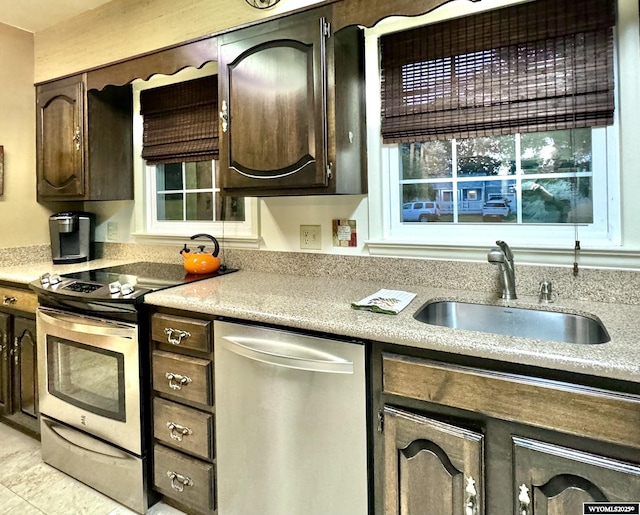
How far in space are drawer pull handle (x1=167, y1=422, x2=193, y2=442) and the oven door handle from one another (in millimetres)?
384

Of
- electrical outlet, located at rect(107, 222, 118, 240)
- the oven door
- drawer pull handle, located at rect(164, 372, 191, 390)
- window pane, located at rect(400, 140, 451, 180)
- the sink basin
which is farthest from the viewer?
electrical outlet, located at rect(107, 222, 118, 240)

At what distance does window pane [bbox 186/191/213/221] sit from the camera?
2.52 m

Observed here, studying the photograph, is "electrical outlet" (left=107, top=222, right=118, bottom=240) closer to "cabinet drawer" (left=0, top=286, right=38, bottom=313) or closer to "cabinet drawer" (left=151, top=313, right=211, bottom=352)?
"cabinet drawer" (left=0, top=286, right=38, bottom=313)

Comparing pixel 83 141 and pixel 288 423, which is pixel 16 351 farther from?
pixel 288 423

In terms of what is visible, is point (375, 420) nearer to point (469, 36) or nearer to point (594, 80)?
point (594, 80)

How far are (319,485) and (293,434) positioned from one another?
0.56ft

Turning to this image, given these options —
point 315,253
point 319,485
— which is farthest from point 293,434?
point 315,253

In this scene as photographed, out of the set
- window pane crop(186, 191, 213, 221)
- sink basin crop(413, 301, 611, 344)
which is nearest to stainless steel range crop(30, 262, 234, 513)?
window pane crop(186, 191, 213, 221)

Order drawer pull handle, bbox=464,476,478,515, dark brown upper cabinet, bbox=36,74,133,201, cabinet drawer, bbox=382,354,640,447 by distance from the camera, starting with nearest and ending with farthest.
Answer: cabinet drawer, bbox=382,354,640,447 → drawer pull handle, bbox=464,476,478,515 → dark brown upper cabinet, bbox=36,74,133,201

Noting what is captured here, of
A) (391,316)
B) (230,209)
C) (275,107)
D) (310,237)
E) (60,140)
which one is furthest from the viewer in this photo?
(60,140)

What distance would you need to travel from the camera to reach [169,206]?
105 inches

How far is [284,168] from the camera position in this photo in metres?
1.71

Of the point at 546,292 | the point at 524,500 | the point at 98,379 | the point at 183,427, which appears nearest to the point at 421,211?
the point at 546,292

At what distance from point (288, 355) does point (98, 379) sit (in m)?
0.98
